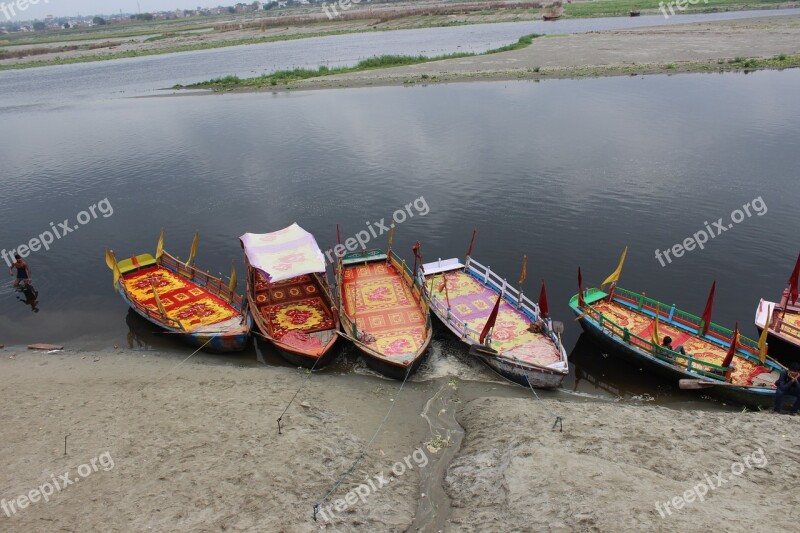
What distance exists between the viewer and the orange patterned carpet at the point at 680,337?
57.3ft

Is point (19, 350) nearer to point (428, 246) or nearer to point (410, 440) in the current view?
point (410, 440)

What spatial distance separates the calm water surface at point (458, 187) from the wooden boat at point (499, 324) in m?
1.23

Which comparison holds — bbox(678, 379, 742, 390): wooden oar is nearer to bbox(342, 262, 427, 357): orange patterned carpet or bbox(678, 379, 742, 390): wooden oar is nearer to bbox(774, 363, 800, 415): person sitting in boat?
bbox(774, 363, 800, 415): person sitting in boat

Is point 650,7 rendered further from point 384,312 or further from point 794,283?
point 384,312

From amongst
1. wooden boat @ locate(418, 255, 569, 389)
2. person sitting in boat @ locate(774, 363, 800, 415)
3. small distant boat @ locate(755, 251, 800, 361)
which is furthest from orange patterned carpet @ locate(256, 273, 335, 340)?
small distant boat @ locate(755, 251, 800, 361)

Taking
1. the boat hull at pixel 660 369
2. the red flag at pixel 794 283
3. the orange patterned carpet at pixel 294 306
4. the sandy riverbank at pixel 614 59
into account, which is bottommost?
the boat hull at pixel 660 369

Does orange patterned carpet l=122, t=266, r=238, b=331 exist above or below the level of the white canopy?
below

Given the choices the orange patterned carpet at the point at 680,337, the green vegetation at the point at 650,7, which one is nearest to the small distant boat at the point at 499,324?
the orange patterned carpet at the point at 680,337

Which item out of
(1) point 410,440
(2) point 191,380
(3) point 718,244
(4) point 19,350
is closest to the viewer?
(1) point 410,440

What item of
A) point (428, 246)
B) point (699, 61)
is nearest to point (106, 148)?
point (428, 246)

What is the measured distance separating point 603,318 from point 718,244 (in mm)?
13075

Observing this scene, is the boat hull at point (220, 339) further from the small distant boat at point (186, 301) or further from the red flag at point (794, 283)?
the red flag at point (794, 283)

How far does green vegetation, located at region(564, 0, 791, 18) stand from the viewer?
134 m

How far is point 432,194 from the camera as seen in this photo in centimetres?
3631
